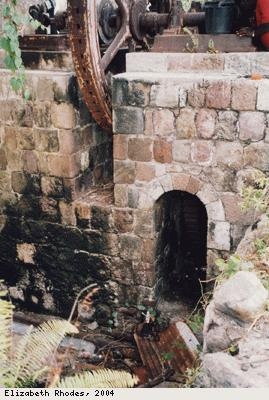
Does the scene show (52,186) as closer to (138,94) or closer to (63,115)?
(63,115)

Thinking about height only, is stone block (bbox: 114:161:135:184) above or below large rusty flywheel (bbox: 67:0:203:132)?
below

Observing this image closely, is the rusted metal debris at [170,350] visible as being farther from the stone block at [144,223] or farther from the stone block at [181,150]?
the stone block at [181,150]

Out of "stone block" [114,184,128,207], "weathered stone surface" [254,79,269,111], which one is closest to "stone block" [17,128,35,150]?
"stone block" [114,184,128,207]

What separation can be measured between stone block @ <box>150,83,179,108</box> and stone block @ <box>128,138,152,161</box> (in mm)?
424

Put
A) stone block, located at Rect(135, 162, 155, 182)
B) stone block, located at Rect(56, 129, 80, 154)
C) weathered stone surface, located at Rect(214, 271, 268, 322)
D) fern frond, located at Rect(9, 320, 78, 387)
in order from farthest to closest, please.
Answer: stone block, located at Rect(56, 129, 80, 154) < stone block, located at Rect(135, 162, 155, 182) < fern frond, located at Rect(9, 320, 78, 387) < weathered stone surface, located at Rect(214, 271, 268, 322)

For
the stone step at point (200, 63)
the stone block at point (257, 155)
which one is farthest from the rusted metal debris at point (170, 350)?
the stone step at point (200, 63)

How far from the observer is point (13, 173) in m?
6.14

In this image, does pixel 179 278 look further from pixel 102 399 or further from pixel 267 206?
pixel 102 399

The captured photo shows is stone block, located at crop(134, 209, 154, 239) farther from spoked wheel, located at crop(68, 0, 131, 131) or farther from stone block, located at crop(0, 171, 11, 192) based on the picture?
stone block, located at crop(0, 171, 11, 192)

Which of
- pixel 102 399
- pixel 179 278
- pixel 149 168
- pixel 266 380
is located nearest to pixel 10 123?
pixel 149 168

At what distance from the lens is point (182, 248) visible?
255 inches

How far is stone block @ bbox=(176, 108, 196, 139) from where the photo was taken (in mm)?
5027

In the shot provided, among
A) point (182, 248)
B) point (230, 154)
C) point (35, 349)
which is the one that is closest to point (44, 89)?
point (230, 154)

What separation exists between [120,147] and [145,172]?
396 millimetres
